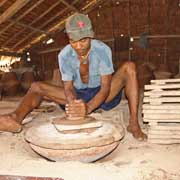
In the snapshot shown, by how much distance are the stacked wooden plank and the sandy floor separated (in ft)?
0.25

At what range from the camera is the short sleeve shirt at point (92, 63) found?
279cm

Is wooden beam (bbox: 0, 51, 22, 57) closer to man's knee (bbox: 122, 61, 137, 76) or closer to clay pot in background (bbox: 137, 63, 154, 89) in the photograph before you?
A: clay pot in background (bbox: 137, 63, 154, 89)

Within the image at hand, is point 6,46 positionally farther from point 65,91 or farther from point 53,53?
point 65,91

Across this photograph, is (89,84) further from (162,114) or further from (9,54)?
(9,54)

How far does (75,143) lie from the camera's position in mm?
2098

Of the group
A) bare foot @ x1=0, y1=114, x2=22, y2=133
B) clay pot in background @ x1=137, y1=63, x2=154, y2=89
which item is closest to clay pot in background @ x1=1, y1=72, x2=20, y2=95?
clay pot in background @ x1=137, y1=63, x2=154, y2=89

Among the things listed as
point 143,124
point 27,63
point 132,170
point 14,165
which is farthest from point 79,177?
point 27,63

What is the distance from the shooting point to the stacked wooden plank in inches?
103

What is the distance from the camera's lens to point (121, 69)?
9.58 ft

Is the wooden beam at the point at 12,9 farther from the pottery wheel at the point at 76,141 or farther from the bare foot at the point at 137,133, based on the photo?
the pottery wheel at the point at 76,141

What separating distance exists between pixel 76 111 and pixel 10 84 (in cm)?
515

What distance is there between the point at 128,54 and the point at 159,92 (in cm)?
664

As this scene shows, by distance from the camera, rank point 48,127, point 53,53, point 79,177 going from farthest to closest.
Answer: point 53,53 < point 48,127 < point 79,177

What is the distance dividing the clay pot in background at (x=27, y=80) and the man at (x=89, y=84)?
4.43 metres
